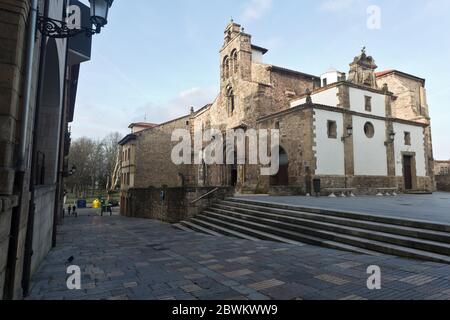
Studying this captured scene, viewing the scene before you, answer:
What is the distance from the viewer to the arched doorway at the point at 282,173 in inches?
731

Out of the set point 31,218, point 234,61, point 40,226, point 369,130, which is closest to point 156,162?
point 234,61

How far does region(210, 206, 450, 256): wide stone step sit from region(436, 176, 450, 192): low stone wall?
2522 centimetres

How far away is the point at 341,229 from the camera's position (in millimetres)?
6445

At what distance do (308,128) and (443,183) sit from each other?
18.5m

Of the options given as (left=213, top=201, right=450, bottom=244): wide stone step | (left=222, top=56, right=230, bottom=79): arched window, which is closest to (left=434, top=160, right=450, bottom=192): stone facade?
(left=222, top=56, right=230, bottom=79): arched window

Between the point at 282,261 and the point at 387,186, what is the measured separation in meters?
18.1

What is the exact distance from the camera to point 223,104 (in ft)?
83.8

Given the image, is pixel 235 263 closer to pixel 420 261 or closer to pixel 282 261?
pixel 282 261

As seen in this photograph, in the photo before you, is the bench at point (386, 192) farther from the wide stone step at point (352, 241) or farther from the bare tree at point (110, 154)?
the bare tree at point (110, 154)

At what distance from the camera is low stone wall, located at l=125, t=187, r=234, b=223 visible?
12.7 metres

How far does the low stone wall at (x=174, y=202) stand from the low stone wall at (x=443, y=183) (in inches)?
933

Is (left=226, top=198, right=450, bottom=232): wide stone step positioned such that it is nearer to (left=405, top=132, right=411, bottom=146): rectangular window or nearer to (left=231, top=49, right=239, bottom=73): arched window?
(left=231, top=49, right=239, bottom=73): arched window

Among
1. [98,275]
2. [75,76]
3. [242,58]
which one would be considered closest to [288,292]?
[98,275]

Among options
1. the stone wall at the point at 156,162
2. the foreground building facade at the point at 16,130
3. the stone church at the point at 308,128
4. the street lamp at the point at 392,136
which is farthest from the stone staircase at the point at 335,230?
the stone wall at the point at 156,162
